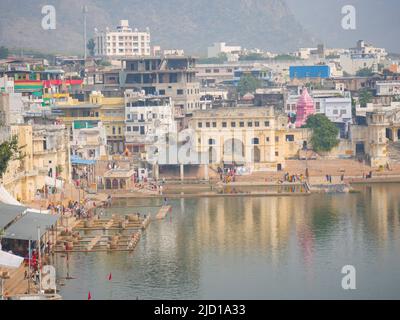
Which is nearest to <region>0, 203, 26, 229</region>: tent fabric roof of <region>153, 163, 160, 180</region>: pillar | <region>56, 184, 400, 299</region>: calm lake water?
<region>56, 184, 400, 299</region>: calm lake water

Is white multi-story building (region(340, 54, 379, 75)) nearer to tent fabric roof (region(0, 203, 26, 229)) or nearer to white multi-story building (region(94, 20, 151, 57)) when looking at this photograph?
white multi-story building (region(94, 20, 151, 57))

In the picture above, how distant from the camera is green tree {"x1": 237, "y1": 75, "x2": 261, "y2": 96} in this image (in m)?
86.6

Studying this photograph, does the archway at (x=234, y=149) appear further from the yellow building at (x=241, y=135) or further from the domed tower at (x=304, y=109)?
the domed tower at (x=304, y=109)

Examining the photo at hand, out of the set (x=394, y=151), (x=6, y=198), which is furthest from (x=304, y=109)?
(x=6, y=198)

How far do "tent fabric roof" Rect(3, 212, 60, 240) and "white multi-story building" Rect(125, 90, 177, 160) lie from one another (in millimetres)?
19536

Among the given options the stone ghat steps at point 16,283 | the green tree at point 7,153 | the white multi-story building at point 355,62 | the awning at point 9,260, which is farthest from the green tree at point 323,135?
the white multi-story building at point 355,62

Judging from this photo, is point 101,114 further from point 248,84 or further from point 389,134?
point 248,84

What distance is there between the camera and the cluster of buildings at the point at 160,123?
48031mm

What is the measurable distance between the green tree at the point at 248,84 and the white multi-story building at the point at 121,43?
37.3m

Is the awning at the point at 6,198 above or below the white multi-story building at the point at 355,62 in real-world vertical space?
below

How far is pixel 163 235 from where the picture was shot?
40031 millimetres

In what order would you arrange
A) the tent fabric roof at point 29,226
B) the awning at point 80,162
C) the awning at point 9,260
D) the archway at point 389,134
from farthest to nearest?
the archway at point 389,134, the awning at point 80,162, the tent fabric roof at point 29,226, the awning at point 9,260

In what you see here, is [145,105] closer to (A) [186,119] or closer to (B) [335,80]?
(A) [186,119]

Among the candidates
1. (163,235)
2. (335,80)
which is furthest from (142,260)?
(335,80)
